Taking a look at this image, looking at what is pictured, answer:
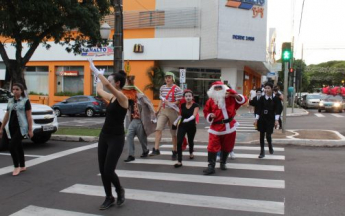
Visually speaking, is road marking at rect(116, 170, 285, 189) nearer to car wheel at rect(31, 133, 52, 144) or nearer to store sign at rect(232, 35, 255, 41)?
car wheel at rect(31, 133, 52, 144)

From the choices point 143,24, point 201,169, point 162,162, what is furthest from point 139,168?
point 143,24

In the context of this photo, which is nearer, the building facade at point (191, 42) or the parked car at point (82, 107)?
the parked car at point (82, 107)

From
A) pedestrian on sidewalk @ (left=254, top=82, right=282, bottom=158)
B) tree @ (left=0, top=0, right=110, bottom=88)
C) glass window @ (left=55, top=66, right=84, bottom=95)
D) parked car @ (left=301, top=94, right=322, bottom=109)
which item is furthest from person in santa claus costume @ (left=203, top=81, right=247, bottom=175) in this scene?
parked car @ (left=301, top=94, right=322, bottom=109)

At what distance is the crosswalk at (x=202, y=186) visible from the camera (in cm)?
475

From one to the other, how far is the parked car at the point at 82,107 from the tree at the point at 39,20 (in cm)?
772

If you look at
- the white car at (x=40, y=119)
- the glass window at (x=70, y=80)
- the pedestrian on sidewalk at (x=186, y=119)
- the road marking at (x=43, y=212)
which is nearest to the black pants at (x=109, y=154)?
the road marking at (x=43, y=212)

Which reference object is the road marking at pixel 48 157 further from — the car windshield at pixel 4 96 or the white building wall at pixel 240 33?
the white building wall at pixel 240 33

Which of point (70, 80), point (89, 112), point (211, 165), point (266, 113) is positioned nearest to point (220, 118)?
point (211, 165)

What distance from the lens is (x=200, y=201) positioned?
4.98 meters

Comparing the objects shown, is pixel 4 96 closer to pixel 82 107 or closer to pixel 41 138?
pixel 41 138

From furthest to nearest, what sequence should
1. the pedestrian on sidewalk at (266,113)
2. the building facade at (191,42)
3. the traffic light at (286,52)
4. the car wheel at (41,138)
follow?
the building facade at (191,42) → the traffic light at (286,52) → the car wheel at (41,138) → the pedestrian on sidewalk at (266,113)

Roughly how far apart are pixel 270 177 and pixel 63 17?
32.4 ft

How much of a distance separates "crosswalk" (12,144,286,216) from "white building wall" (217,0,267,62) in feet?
58.7

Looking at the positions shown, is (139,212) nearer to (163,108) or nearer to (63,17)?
(163,108)
